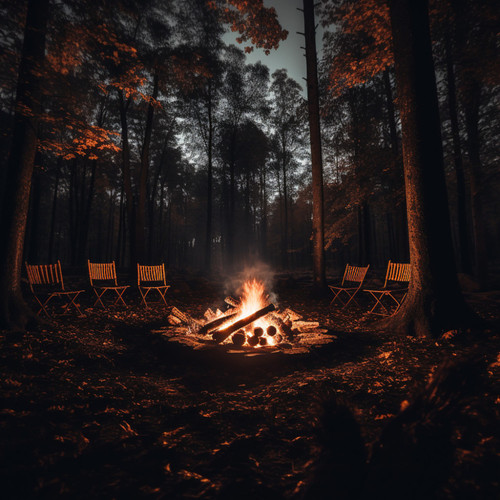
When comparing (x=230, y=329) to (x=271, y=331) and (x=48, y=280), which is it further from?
(x=48, y=280)

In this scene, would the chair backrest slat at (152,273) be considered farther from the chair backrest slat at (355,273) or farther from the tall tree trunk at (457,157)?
the tall tree trunk at (457,157)

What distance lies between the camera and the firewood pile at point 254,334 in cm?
395

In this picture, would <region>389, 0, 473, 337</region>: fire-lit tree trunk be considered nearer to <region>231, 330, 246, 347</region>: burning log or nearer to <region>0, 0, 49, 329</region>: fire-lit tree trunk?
<region>231, 330, 246, 347</region>: burning log

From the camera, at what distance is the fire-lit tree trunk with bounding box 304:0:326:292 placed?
325 inches

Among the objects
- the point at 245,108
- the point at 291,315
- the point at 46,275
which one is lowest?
the point at 291,315

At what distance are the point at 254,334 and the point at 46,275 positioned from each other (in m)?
5.39

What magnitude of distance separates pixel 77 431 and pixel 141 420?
47 cm

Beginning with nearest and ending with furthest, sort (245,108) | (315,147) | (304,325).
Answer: (304,325) → (315,147) → (245,108)

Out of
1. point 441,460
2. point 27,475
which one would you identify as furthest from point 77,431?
point 441,460

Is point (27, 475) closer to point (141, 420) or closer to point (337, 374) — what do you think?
point (141, 420)

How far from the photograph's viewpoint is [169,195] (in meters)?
32.7

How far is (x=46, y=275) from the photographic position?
6.20m

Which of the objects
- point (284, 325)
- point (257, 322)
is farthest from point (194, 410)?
point (284, 325)

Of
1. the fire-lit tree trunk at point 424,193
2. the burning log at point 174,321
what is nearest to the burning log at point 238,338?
the burning log at point 174,321
